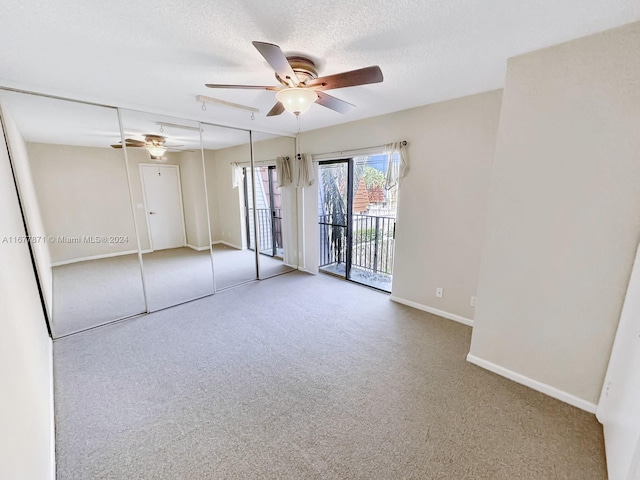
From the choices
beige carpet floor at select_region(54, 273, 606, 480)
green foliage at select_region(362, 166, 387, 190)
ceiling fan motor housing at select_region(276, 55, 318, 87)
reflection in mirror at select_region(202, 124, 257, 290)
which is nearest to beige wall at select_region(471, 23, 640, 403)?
beige carpet floor at select_region(54, 273, 606, 480)

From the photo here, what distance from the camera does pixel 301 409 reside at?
1.77 metres

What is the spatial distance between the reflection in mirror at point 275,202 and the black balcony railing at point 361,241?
565mm

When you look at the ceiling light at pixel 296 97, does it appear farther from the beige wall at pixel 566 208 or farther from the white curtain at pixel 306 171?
the white curtain at pixel 306 171

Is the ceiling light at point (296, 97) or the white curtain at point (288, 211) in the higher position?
the ceiling light at point (296, 97)

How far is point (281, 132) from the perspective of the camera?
161 inches

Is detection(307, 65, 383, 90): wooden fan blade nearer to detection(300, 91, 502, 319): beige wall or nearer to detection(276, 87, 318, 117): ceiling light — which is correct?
detection(276, 87, 318, 117): ceiling light

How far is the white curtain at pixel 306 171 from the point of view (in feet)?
13.5

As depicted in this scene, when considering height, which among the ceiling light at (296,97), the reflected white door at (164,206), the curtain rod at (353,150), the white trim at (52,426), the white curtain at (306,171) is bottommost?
the white trim at (52,426)

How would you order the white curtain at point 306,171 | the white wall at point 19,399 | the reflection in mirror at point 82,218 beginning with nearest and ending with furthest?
the white wall at point 19,399 < the reflection in mirror at point 82,218 < the white curtain at point 306,171

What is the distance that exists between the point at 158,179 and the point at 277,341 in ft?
11.8

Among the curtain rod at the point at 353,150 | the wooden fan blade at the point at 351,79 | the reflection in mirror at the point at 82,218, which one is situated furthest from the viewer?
the reflection in mirror at the point at 82,218

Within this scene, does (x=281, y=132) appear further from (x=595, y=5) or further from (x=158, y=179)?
(x=595, y=5)

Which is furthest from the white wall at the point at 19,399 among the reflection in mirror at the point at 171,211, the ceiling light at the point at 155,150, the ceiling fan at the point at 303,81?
the ceiling light at the point at 155,150

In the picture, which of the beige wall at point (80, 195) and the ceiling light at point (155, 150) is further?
the beige wall at point (80, 195)
